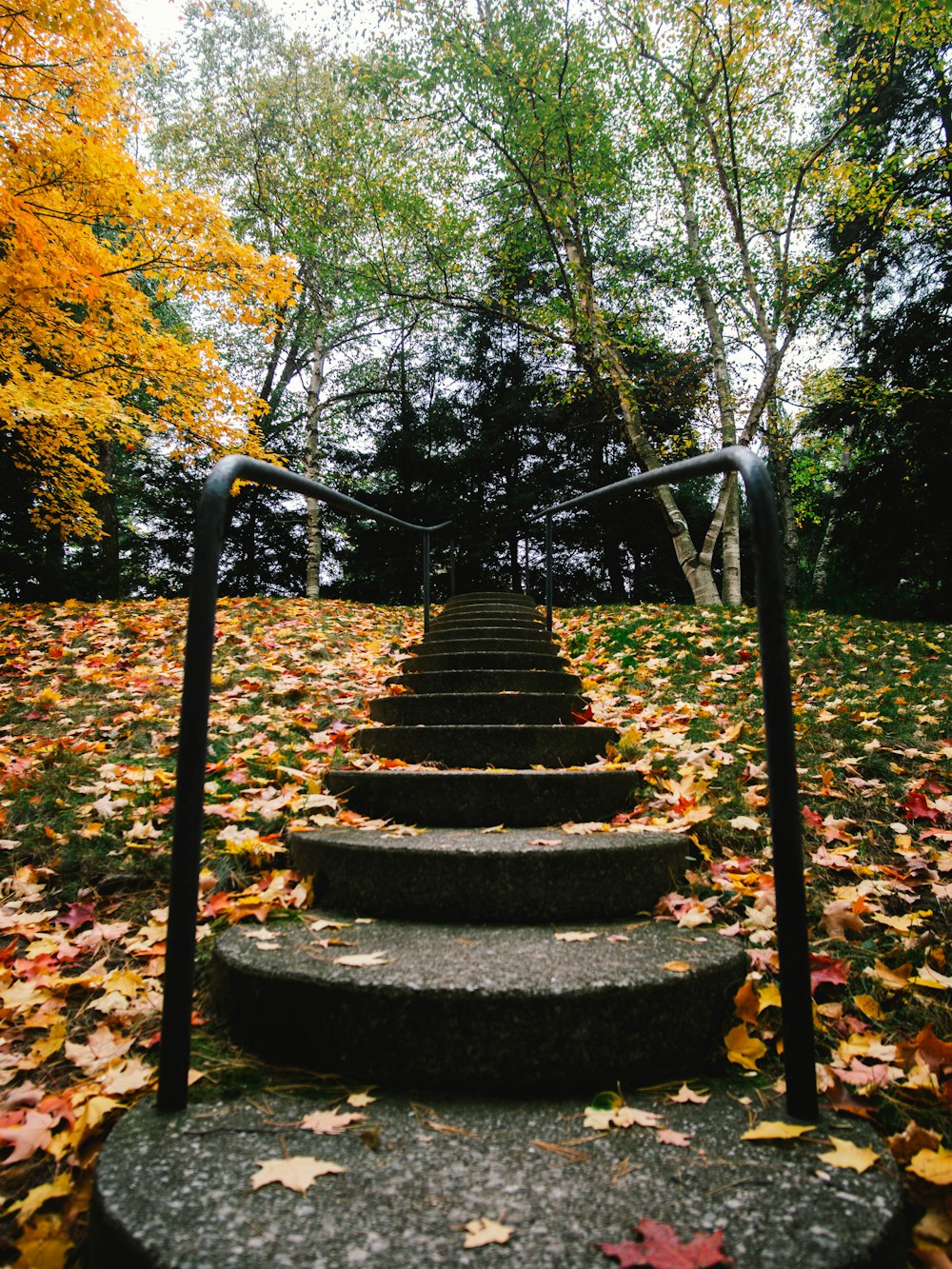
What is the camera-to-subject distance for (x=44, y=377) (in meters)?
5.86

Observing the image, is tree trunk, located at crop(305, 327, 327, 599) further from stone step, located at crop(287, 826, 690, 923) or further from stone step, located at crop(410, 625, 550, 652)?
stone step, located at crop(287, 826, 690, 923)

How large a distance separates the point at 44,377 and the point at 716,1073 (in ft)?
22.7

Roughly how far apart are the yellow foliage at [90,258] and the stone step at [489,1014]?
220 inches

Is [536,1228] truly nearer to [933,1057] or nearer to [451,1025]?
[451,1025]

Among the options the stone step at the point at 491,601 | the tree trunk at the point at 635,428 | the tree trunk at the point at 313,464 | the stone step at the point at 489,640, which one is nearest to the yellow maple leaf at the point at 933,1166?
the stone step at the point at 489,640

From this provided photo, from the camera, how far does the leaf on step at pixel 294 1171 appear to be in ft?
3.69

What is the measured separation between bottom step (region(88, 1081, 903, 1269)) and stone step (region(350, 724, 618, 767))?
1.61 metres

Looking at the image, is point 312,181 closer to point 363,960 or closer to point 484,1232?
point 363,960

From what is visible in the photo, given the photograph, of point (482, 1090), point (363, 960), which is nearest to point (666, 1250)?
point (482, 1090)

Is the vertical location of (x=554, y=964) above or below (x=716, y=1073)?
above

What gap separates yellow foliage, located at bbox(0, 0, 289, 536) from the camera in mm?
5074

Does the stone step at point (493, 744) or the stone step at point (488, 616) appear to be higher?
the stone step at point (488, 616)

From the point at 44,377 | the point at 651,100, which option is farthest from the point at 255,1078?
the point at 651,100

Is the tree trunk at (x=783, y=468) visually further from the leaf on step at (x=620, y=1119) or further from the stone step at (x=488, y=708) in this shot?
the leaf on step at (x=620, y=1119)
